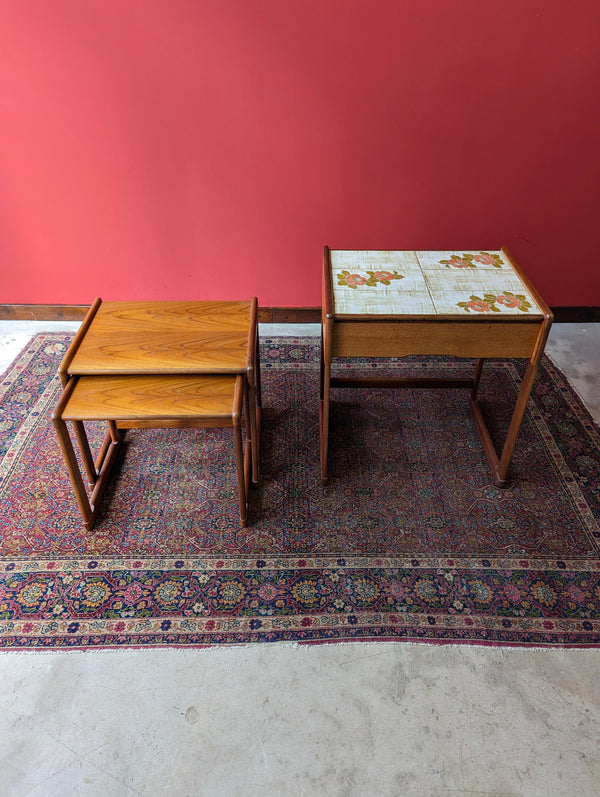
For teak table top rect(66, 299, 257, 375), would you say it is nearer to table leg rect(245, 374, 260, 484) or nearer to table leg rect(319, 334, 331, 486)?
table leg rect(245, 374, 260, 484)

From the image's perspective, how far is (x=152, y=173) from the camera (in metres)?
2.84

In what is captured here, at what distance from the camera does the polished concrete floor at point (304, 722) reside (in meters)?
1.55

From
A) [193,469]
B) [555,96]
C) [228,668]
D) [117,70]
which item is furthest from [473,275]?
[117,70]

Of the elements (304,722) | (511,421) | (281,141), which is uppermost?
(281,141)

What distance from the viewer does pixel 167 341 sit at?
6.83 feet

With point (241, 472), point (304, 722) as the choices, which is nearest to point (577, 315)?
point (241, 472)

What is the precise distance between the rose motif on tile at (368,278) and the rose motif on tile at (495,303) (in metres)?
0.28

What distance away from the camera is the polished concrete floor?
1.55 metres

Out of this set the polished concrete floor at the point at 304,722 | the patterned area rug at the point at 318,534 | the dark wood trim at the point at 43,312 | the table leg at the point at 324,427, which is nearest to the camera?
the polished concrete floor at the point at 304,722

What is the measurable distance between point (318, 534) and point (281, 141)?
5.95ft

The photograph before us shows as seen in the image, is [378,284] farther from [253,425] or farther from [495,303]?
[253,425]

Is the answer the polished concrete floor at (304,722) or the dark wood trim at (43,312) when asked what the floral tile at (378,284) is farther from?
the dark wood trim at (43,312)

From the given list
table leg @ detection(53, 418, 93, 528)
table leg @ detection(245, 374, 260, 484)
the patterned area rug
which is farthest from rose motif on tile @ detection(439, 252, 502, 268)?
table leg @ detection(53, 418, 93, 528)

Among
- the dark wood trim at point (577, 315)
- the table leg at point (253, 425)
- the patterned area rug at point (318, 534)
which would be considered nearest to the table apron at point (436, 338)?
the table leg at point (253, 425)
